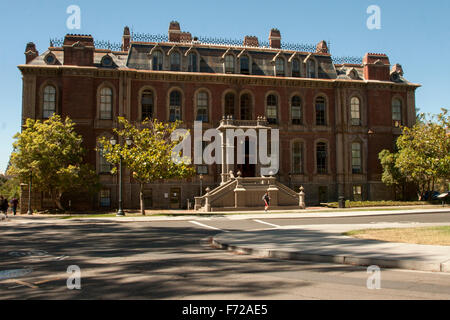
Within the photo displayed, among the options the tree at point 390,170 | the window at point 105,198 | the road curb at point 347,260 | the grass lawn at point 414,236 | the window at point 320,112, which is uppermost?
the window at point 320,112

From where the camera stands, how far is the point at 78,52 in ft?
120

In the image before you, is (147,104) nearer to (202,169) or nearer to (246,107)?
(202,169)

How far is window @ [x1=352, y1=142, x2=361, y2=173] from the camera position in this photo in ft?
137

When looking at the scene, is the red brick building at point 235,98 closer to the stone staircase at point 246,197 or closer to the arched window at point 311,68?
the arched window at point 311,68

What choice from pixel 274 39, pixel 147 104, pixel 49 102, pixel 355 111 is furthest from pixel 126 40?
pixel 355 111

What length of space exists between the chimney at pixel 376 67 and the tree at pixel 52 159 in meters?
29.8

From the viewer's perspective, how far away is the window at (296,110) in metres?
41.5

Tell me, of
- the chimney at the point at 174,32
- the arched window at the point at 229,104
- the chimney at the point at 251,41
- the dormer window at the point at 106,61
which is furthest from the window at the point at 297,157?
the dormer window at the point at 106,61

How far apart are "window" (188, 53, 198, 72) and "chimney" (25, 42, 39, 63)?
46.5 ft

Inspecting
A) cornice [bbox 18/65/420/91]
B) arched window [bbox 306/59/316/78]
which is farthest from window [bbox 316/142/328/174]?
arched window [bbox 306/59/316/78]

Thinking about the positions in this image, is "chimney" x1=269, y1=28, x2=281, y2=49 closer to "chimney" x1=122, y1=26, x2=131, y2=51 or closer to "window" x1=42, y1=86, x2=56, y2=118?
"chimney" x1=122, y1=26, x2=131, y2=51
